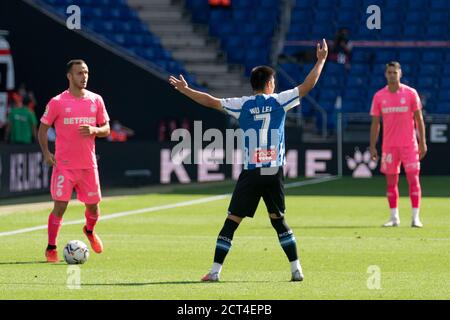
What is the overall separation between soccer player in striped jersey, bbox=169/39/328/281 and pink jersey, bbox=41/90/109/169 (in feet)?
8.38

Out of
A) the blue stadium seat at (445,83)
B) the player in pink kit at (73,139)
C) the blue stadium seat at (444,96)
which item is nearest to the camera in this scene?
the player in pink kit at (73,139)

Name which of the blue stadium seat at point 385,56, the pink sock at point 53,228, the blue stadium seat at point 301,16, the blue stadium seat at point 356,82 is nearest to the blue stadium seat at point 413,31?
the blue stadium seat at point 385,56

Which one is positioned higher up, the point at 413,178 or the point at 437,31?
the point at 437,31

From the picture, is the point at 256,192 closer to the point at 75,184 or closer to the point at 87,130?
the point at 87,130

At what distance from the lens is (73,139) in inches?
546

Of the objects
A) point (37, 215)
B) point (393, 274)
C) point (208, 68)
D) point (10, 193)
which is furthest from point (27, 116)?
point (393, 274)

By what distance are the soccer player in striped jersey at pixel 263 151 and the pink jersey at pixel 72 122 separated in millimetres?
2555

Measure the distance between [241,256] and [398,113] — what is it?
4995mm

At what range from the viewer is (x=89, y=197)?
45.9 ft

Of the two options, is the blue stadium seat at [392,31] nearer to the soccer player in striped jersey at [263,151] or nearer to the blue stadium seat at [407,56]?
the blue stadium seat at [407,56]

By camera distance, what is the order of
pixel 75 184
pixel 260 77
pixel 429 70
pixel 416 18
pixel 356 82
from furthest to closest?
1. pixel 416 18
2. pixel 429 70
3. pixel 356 82
4. pixel 75 184
5. pixel 260 77

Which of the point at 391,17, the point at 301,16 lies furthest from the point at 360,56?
the point at 301,16

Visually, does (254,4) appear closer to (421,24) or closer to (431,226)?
(421,24)

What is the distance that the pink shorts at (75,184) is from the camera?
1378cm
